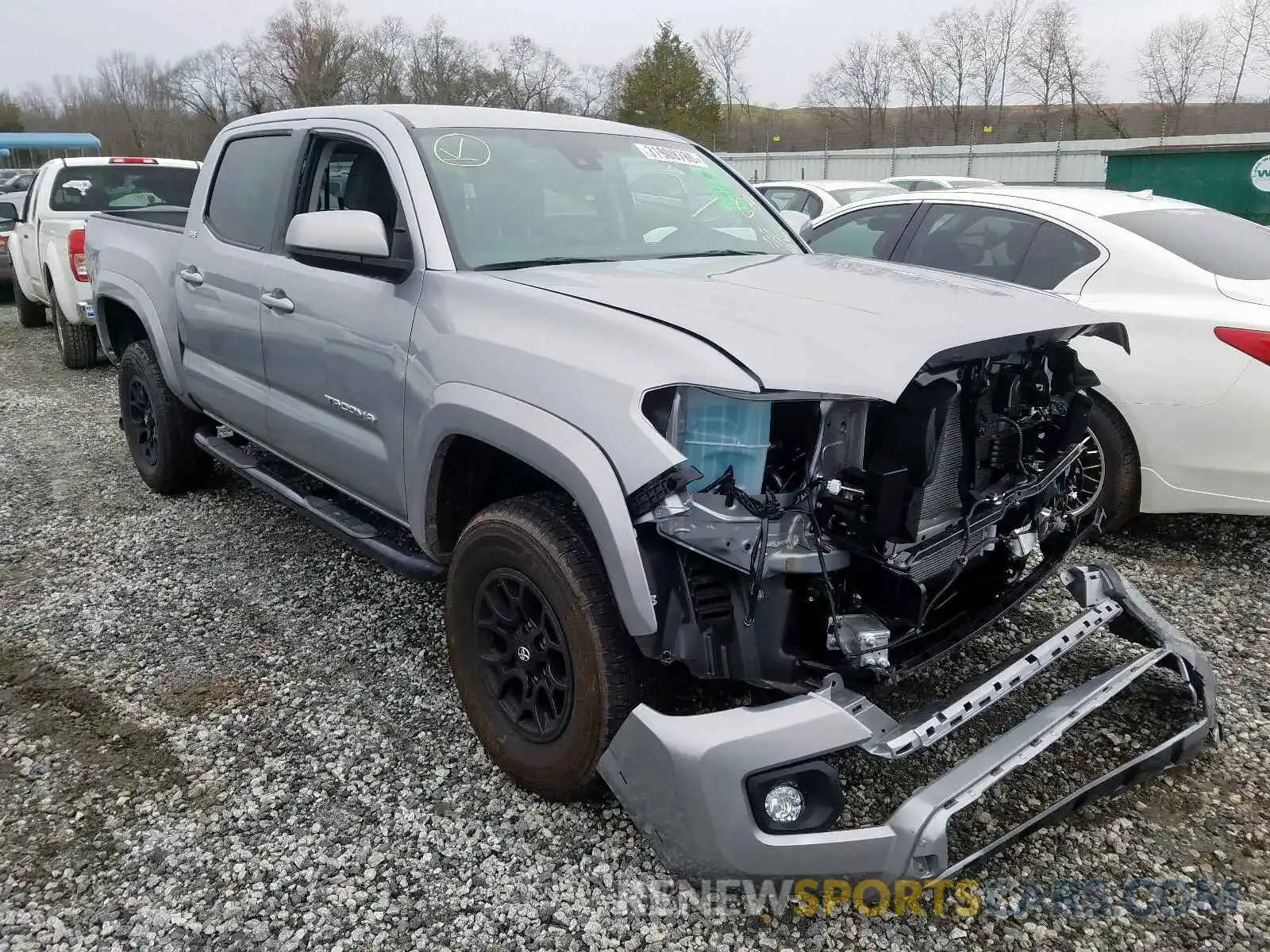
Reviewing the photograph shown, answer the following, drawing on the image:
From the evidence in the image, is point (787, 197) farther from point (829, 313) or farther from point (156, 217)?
point (829, 313)

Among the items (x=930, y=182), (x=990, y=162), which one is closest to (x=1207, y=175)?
(x=930, y=182)

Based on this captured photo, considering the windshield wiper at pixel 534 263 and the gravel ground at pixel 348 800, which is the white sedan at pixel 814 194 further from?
the windshield wiper at pixel 534 263

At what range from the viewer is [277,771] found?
2.95 meters

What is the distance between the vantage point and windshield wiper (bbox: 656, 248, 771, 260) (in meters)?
3.37

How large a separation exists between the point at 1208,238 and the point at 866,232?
1.85m

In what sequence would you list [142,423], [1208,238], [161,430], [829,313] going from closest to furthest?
[829,313] < [1208,238] < [161,430] < [142,423]

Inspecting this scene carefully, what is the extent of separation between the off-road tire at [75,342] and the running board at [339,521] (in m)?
5.46

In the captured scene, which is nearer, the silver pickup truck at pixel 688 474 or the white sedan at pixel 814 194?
the silver pickup truck at pixel 688 474

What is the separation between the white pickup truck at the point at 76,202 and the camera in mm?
8812

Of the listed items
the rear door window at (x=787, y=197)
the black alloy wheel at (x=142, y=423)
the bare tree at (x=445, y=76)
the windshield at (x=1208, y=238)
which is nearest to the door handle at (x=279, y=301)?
the black alloy wheel at (x=142, y=423)

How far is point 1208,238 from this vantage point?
4520 millimetres

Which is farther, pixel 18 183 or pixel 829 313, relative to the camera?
pixel 18 183

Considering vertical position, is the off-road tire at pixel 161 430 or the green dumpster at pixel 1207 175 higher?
the green dumpster at pixel 1207 175

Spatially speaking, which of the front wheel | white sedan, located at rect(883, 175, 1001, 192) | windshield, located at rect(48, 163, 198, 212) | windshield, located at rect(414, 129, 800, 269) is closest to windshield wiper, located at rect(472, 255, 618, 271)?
windshield, located at rect(414, 129, 800, 269)
